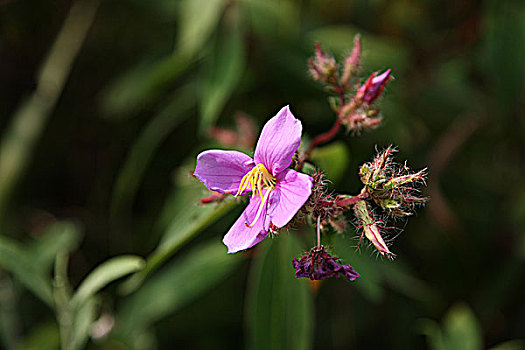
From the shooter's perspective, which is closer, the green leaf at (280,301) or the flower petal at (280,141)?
the flower petal at (280,141)

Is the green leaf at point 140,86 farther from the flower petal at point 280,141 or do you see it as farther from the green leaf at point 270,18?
the flower petal at point 280,141

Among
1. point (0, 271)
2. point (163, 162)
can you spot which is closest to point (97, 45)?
point (163, 162)

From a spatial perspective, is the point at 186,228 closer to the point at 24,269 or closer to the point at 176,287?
the point at 24,269

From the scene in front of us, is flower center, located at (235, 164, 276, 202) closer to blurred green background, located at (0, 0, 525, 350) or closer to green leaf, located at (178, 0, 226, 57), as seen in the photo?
blurred green background, located at (0, 0, 525, 350)

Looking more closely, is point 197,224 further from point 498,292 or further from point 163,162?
point 498,292

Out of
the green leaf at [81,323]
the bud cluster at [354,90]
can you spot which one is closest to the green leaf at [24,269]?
the green leaf at [81,323]

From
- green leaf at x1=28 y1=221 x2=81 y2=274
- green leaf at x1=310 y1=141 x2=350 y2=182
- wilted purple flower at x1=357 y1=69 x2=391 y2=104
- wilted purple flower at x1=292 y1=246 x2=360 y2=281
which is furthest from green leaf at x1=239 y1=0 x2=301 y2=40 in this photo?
wilted purple flower at x1=292 y1=246 x2=360 y2=281

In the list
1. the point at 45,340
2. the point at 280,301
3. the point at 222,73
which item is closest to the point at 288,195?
the point at 280,301
